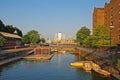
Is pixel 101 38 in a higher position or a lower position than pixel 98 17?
lower

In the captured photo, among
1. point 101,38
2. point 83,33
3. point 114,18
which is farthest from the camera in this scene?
point 83,33

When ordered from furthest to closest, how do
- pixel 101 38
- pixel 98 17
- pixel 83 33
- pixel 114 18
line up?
pixel 83 33, pixel 98 17, pixel 114 18, pixel 101 38

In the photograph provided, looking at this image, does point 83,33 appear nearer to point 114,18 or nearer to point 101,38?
point 114,18

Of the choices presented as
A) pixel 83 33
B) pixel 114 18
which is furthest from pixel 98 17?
pixel 114 18

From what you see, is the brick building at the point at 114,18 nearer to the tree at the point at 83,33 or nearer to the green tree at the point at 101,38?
the green tree at the point at 101,38

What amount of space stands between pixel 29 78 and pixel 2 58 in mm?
30814

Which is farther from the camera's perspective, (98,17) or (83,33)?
(83,33)

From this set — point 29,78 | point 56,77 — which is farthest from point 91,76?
point 29,78

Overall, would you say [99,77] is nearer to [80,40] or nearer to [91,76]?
[91,76]

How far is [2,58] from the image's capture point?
83688mm

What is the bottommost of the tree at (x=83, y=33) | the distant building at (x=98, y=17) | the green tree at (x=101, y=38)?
the green tree at (x=101, y=38)

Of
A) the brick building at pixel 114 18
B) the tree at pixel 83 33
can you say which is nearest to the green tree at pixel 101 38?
the brick building at pixel 114 18

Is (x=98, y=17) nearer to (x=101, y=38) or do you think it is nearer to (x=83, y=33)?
(x=83, y=33)

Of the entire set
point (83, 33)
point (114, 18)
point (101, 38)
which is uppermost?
point (114, 18)
